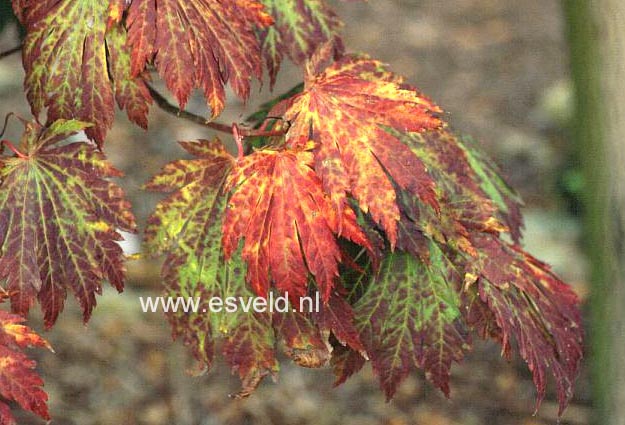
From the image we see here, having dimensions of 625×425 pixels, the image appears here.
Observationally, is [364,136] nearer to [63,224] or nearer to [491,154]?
[63,224]

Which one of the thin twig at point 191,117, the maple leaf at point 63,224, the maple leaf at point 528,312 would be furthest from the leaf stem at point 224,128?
the maple leaf at point 528,312

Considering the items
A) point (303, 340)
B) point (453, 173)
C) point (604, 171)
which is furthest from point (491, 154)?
point (303, 340)

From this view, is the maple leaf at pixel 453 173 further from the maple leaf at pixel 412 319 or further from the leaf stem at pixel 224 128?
the leaf stem at pixel 224 128

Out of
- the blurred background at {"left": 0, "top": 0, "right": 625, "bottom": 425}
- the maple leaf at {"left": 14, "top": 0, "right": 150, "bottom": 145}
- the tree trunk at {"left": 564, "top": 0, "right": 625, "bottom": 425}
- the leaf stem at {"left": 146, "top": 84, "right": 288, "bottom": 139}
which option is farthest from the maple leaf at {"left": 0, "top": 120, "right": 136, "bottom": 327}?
the tree trunk at {"left": 564, "top": 0, "right": 625, "bottom": 425}

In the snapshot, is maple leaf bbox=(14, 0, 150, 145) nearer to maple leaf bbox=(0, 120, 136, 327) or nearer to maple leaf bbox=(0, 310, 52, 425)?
maple leaf bbox=(0, 120, 136, 327)

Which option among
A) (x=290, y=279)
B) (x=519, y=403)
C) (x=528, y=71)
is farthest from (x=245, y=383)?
(x=528, y=71)

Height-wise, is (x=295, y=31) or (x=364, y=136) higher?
(x=295, y=31)
